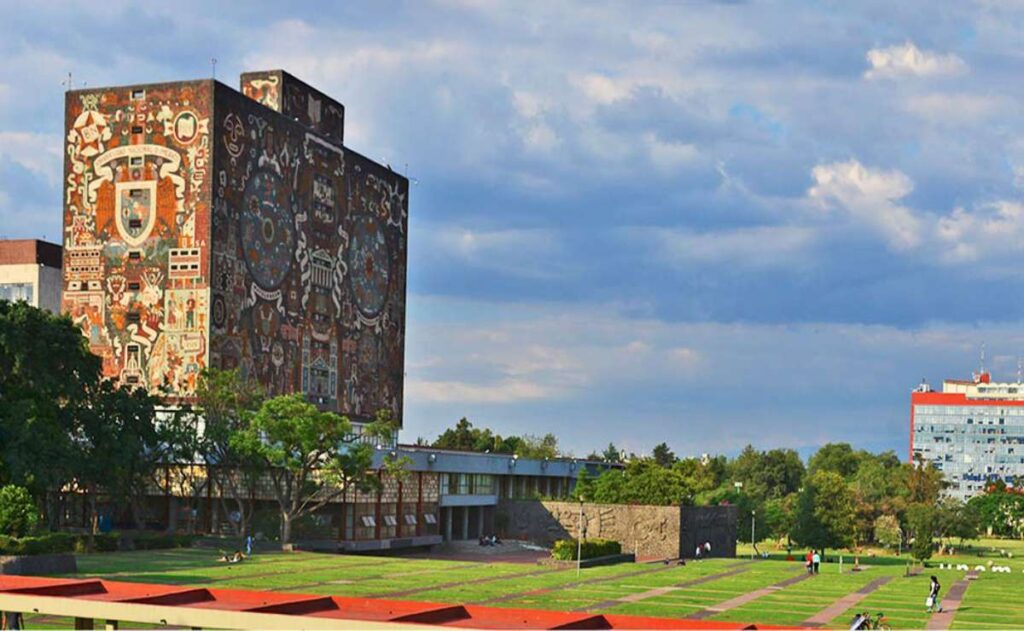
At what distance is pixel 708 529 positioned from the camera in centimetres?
9162

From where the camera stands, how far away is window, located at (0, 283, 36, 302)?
96.3 metres

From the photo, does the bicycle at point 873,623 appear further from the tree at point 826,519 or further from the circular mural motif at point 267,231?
the circular mural motif at point 267,231

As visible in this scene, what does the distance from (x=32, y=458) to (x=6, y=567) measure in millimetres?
13214

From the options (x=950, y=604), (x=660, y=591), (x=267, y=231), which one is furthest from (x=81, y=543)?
(x=950, y=604)

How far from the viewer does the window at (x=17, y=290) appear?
96312 mm

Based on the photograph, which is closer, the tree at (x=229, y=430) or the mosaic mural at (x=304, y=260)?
the tree at (x=229, y=430)

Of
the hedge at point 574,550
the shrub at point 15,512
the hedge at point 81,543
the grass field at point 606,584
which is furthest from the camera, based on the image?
the hedge at point 574,550

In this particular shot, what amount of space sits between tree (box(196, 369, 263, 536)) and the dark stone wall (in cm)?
2890

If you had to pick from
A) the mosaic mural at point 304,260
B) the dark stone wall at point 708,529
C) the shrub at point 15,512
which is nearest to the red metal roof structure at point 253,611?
the shrub at point 15,512

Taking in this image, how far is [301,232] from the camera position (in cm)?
9025

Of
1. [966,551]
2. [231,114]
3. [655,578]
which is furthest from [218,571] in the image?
[966,551]

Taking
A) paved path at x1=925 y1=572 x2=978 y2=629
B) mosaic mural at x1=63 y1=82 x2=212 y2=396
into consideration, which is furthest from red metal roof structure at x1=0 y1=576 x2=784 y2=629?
mosaic mural at x1=63 y1=82 x2=212 y2=396

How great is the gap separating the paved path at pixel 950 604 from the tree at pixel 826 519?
21606 mm

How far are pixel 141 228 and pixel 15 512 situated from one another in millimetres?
34770
